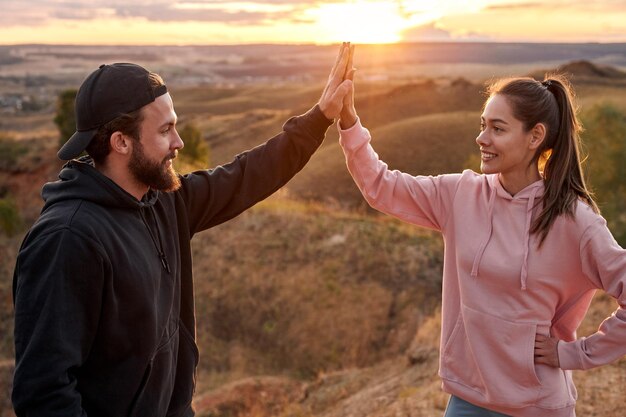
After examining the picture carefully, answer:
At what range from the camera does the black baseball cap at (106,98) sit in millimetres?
2729

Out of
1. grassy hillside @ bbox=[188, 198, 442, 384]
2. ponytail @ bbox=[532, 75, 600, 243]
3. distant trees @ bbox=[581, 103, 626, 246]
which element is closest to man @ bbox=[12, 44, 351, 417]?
ponytail @ bbox=[532, 75, 600, 243]

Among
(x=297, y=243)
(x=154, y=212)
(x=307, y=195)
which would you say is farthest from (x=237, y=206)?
(x=307, y=195)

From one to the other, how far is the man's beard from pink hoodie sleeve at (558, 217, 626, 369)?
1796mm

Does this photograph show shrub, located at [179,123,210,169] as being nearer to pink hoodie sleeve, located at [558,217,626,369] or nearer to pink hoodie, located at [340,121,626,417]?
pink hoodie, located at [340,121,626,417]

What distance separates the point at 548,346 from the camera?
2.99 meters

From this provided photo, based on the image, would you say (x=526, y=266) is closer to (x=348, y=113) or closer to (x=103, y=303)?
(x=348, y=113)

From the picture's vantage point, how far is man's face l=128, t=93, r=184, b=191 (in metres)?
2.81

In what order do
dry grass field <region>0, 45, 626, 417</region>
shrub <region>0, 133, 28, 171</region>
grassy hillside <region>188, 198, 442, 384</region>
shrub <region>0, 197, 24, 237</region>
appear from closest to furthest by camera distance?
1. dry grass field <region>0, 45, 626, 417</region>
2. grassy hillside <region>188, 198, 442, 384</region>
3. shrub <region>0, 197, 24, 237</region>
4. shrub <region>0, 133, 28, 171</region>

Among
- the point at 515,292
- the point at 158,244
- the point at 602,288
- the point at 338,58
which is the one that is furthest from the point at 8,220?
the point at 602,288

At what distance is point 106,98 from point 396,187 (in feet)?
4.75

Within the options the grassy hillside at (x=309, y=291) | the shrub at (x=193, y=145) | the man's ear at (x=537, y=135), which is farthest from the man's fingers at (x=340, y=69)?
the shrub at (x=193, y=145)

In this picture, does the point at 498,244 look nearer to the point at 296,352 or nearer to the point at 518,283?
the point at 518,283

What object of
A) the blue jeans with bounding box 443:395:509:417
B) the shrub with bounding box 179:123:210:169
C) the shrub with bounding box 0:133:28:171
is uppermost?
the blue jeans with bounding box 443:395:509:417

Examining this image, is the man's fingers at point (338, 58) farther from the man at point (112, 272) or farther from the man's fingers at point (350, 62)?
the man at point (112, 272)
